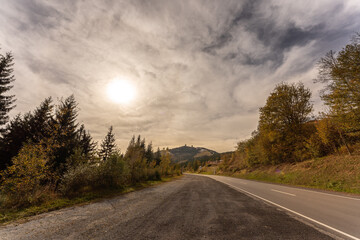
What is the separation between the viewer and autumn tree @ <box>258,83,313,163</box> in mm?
21125

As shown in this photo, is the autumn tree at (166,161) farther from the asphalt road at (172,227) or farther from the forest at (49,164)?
the asphalt road at (172,227)

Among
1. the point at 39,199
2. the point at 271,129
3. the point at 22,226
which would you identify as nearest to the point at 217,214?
the point at 22,226

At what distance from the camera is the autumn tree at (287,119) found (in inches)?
832

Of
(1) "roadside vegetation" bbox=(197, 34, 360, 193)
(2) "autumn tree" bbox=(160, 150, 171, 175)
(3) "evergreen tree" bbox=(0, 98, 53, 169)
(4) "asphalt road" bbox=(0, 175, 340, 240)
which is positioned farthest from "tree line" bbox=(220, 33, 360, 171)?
(3) "evergreen tree" bbox=(0, 98, 53, 169)

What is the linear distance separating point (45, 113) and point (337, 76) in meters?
37.5

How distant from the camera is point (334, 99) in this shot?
14.7 meters

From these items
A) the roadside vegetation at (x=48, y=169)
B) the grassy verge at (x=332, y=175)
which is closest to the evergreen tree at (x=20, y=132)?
the roadside vegetation at (x=48, y=169)

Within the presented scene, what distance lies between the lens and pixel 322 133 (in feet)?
57.3

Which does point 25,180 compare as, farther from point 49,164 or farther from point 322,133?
point 322,133

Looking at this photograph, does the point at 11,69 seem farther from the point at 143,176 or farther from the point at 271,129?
the point at 271,129

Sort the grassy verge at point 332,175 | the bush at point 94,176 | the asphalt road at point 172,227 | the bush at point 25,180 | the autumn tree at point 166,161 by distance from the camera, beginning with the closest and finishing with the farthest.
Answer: the asphalt road at point 172,227, the bush at point 25,180, the bush at point 94,176, the grassy verge at point 332,175, the autumn tree at point 166,161

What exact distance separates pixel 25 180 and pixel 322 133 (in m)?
27.4

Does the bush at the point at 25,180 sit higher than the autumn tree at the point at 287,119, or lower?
lower

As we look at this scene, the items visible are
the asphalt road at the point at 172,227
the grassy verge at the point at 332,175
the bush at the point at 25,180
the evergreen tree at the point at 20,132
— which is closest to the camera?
the asphalt road at the point at 172,227
